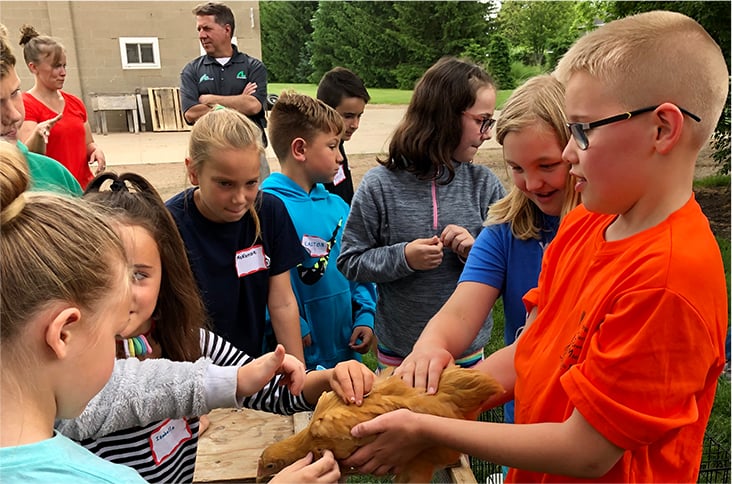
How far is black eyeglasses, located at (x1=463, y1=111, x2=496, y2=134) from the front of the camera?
2.74 m

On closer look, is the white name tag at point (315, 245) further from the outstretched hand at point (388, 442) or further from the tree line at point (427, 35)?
the tree line at point (427, 35)

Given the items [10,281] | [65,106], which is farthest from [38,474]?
[65,106]

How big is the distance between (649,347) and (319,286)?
2245 millimetres

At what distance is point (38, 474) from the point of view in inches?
39.5

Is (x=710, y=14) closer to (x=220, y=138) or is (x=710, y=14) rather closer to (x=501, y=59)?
(x=220, y=138)

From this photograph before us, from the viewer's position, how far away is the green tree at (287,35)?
116 ft

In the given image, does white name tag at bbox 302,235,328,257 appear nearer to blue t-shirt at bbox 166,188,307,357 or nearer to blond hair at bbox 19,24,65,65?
blue t-shirt at bbox 166,188,307,357

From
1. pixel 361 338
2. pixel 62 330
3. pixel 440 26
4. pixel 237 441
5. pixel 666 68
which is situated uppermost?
pixel 440 26

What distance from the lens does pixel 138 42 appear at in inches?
741

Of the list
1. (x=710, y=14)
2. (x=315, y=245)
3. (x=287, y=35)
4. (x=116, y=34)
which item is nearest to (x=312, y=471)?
(x=315, y=245)

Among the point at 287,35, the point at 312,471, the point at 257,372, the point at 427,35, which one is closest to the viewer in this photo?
the point at 312,471

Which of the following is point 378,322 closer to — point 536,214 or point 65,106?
point 536,214

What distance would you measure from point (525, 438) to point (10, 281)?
1081 millimetres

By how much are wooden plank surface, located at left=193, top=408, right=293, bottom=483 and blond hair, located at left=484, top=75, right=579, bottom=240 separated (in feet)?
4.49
